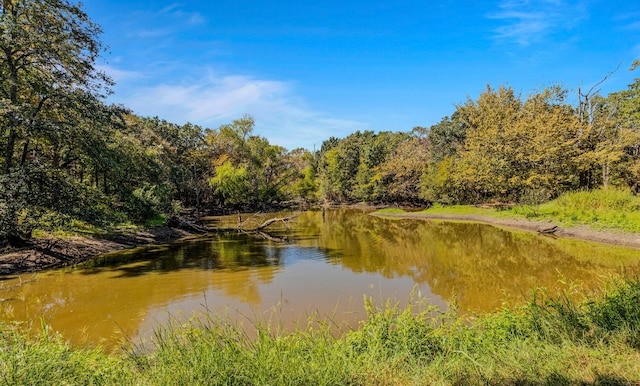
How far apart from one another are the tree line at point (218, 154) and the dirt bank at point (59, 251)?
71 cm

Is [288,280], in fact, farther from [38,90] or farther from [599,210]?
[599,210]

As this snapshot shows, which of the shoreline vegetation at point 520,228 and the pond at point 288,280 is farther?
the shoreline vegetation at point 520,228

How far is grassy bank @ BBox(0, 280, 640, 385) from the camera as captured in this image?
3.14 m

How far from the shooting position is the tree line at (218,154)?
452 inches

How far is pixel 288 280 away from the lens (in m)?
10.9

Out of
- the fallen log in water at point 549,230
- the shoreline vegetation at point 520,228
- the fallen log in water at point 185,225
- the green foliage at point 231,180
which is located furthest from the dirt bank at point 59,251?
the fallen log in water at point 549,230

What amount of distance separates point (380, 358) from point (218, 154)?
132 feet

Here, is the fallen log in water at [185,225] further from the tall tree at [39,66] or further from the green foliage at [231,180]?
the green foliage at [231,180]

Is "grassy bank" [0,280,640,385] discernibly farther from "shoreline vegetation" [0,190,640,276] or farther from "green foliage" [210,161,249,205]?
"green foliage" [210,161,249,205]

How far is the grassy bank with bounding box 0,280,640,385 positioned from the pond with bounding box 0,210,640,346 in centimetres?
82

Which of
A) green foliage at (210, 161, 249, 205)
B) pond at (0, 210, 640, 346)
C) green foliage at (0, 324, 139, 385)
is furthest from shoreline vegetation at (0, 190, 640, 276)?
green foliage at (210, 161, 249, 205)

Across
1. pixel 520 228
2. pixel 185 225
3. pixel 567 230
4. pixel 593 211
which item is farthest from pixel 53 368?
pixel 520 228

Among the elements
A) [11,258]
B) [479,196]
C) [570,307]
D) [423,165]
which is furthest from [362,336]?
[423,165]

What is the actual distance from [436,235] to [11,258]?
1955 cm
